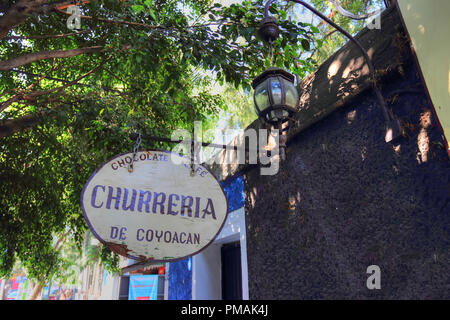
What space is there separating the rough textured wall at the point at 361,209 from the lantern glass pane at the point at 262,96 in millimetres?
858

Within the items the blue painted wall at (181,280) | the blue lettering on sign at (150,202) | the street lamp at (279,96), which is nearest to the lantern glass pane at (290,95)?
the street lamp at (279,96)

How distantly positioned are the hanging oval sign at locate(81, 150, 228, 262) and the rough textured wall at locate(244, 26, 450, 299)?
44.1 inches

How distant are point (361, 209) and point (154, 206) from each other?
63.8 inches

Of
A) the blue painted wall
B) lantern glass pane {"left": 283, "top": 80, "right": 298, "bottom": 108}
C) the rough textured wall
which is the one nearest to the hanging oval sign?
lantern glass pane {"left": 283, "top": 80, "right": 298, "bottom": 108}

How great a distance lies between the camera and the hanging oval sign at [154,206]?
1872 millimetres

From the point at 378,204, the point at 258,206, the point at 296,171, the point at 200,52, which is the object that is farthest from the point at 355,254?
the point at 200,52

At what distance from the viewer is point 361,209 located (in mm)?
2502

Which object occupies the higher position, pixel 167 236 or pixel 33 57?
pixel 33 57

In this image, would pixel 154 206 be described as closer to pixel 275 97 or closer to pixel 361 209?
pixel 275 97

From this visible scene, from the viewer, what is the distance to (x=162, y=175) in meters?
2.17

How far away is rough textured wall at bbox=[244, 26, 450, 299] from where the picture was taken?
2.06 meters

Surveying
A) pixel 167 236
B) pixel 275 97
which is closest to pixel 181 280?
pixel 167 236

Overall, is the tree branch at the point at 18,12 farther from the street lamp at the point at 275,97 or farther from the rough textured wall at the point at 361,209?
the rough textured wall at the point at 361,209
